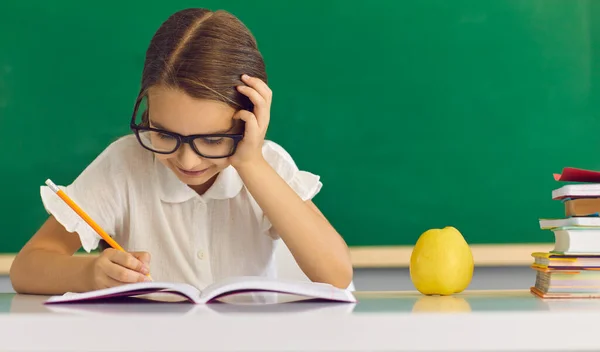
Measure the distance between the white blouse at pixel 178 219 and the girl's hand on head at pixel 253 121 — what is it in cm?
24

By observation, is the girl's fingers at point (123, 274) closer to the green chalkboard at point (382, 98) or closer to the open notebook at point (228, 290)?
the open notebook at point (228, 290)

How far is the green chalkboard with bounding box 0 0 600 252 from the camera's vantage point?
6.84 feet

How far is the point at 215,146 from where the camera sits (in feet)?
4.00

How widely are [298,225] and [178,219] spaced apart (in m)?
0.35

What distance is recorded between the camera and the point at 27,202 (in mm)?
2078

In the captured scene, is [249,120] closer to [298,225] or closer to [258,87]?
[258,87]

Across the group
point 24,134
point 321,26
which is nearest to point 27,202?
point 24,134

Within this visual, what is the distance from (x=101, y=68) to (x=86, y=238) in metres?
0.90

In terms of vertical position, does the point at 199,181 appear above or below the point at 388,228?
above

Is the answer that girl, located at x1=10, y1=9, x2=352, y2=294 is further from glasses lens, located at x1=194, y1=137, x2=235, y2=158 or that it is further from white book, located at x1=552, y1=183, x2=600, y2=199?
white book, located at x1=552, y1=183, x2=600, y2=199

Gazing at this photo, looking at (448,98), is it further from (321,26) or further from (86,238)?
(86,238)

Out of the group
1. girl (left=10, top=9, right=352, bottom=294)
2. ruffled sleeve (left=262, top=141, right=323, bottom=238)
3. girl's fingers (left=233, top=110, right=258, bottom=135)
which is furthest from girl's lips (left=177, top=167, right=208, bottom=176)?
ruffled sleeve (left=262, top=141, right=323, bottom=238)

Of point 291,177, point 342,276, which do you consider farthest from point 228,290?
point 291,177

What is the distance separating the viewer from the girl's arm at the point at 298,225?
4.15 feet
